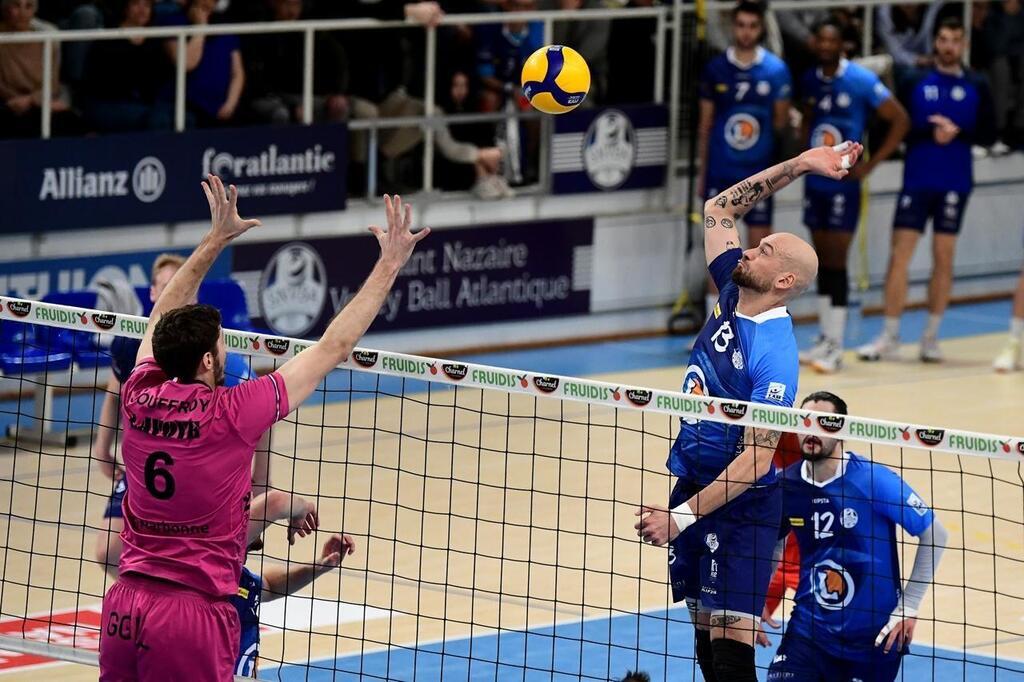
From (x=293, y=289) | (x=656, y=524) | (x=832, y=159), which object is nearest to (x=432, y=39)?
(x=293, y=289)

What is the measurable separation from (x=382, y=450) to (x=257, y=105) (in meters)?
3.98

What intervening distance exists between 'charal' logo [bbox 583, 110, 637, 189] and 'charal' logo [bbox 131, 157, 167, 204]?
410 cm

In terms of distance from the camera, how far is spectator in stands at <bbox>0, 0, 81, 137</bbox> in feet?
47.9

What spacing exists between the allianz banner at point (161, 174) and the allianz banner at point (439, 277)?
0.42 metres

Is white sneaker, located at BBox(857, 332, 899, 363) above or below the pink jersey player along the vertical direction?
below

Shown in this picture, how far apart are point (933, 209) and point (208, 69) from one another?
629 centimetres

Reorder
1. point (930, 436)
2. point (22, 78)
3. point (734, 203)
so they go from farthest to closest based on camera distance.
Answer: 1. point (22, 78)
2. point (734, 203)
3. point (930, 436)

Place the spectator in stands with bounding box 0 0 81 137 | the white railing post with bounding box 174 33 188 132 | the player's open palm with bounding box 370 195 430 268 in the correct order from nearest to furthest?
the player's open palm with bounding box 370 195 430 268 → the spectator in stands with bounding box 0 0 81 137 → the white railing post with bounding box 174 33 188 132

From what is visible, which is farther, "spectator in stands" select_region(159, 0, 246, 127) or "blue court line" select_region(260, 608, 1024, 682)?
"spectator in stands" select_region(159, 0, 246, 127)

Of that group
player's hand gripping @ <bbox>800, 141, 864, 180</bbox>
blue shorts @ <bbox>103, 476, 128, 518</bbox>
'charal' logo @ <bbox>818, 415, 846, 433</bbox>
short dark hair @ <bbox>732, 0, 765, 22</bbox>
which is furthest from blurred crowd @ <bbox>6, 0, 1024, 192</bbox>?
'charal' logo @ <bbox>818, 415, 846, 433</bbox>

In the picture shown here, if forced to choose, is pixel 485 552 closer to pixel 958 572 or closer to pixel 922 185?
pixel 958 572

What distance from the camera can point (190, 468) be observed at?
6309mm

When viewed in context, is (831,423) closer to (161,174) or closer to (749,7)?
(161,174)

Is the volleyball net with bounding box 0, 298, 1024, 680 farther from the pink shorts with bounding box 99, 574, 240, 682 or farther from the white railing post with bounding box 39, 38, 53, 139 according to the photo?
A: the white railing post with bounding box 39, 38, 53, 139
